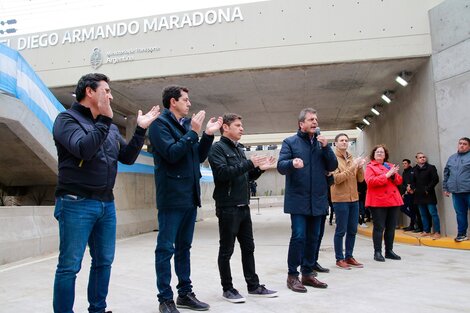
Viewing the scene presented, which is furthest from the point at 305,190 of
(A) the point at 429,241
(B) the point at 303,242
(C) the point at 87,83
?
(A) the point at 429,241

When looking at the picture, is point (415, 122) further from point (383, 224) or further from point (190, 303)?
point (190, 303)

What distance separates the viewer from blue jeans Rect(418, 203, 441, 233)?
7.98 meters

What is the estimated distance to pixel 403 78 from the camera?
9195 mm

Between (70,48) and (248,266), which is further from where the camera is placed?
(70,48)

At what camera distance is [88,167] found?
275cm

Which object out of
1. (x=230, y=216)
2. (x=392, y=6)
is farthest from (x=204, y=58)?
(x=230, y=216)

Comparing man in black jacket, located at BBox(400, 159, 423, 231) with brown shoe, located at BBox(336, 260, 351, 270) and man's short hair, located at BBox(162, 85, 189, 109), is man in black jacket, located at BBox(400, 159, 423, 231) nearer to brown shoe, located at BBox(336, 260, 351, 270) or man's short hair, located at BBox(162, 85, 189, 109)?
brown shoe, located at BBox(336, 260, 351, 270)

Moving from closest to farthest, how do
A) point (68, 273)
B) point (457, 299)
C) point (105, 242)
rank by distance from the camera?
point (68, 273)
point (105, 242)
point (457, 299)

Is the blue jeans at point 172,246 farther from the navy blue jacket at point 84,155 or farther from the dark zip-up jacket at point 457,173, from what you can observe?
the dark zip-up jacket at point 457,173

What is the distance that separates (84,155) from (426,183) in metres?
7.25

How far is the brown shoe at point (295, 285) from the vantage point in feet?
13.5

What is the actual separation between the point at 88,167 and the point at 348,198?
12.4 feet

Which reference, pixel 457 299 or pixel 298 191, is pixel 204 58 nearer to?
pixel 298 191

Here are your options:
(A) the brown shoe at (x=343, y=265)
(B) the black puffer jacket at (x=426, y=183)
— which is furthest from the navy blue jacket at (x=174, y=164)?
(B) the black puffer jacket at (x=426, y=183)
